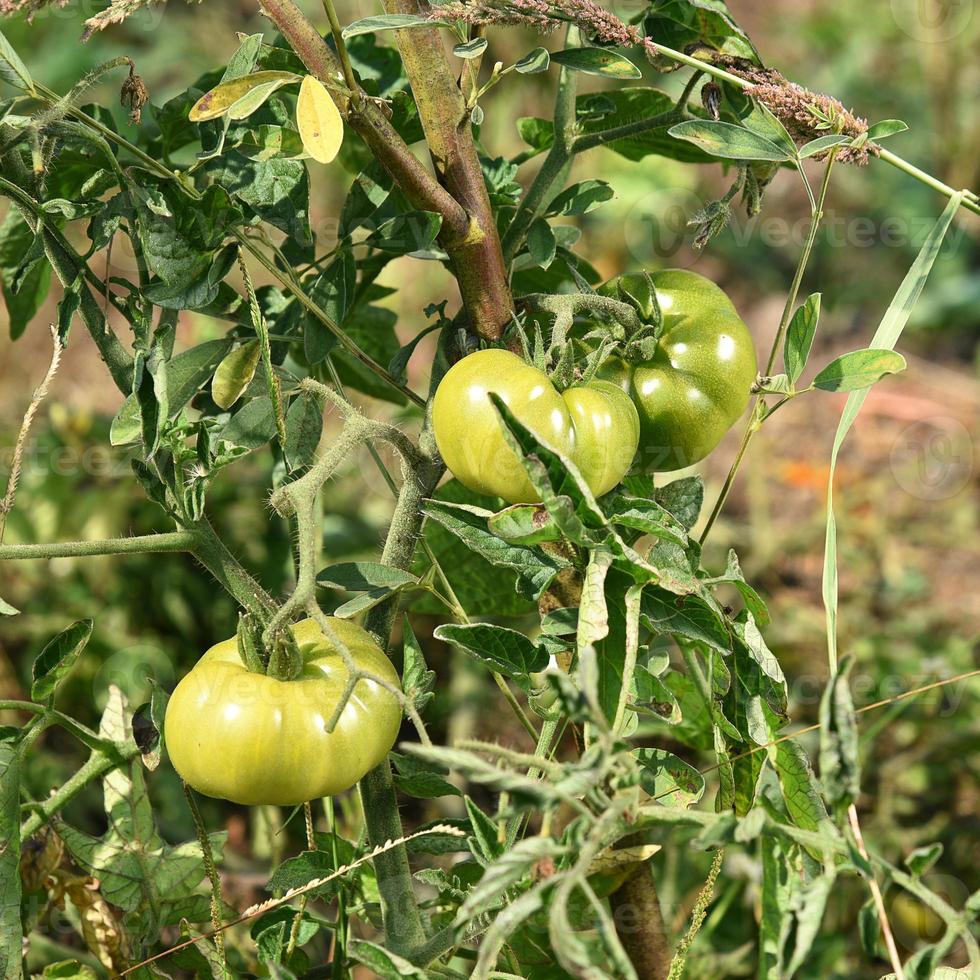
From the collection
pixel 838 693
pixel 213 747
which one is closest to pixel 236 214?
pixel 213 747

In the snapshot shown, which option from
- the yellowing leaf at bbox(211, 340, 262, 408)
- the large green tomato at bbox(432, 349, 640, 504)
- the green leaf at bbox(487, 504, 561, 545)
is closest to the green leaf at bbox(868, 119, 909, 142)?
the large green tomato at bbox(432, 349, 640, 504)

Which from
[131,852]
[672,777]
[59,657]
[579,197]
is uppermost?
[579,197]

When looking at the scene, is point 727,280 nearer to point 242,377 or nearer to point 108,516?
point 108,516

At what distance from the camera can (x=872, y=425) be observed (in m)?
2.81

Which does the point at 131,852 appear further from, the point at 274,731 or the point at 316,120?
the point at 316,120

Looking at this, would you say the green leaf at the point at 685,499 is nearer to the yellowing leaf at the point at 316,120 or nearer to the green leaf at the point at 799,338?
the green leaf at the point at 799,338

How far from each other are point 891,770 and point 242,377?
1226mm

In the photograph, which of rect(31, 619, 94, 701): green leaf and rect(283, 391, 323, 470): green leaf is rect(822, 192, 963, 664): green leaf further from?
rect(31, 619, 94, 701): green leaf

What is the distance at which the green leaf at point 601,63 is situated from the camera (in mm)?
839

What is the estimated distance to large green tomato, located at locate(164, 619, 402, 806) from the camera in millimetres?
729

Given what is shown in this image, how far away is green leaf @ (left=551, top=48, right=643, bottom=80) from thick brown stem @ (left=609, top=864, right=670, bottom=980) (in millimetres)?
628

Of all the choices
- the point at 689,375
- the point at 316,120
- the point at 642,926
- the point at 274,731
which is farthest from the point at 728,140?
the point at 642,926

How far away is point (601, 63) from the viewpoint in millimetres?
845

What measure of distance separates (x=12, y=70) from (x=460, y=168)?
31 cm
